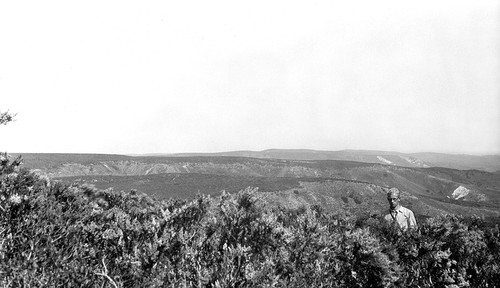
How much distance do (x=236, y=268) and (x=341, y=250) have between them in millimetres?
2011

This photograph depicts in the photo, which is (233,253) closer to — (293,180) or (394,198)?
(394,198)

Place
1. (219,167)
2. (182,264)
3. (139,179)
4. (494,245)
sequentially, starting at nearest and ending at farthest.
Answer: (182,264), (494,245), (139,179), (219,167)

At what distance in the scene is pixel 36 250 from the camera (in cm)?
587

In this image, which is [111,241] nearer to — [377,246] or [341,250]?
[341,250]

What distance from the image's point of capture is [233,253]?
4.27 m

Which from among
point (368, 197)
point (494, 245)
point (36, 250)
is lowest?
point (368, 197)

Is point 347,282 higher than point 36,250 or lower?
lower

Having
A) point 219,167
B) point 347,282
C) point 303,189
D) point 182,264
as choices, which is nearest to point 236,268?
point 182,264

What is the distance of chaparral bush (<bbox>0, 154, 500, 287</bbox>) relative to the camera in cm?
485

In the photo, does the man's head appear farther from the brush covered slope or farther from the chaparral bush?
the brush covered slope

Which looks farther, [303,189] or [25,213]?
[303,189]

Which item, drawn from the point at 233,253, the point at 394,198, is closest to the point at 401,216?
the point at 394,198

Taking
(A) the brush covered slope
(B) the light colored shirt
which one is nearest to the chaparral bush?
(B) the light colored shirt

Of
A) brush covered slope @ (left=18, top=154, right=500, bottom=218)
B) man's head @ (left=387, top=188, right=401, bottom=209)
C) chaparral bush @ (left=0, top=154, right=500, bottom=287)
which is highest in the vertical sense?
man's head @ (left=387, top=188, right=401, bottom=209)
